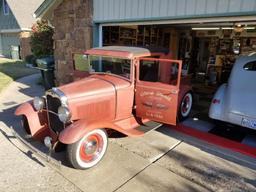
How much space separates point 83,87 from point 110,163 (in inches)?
54.5

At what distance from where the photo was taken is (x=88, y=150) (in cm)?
351

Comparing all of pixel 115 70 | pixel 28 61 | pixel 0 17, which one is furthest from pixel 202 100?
pixel 0 17

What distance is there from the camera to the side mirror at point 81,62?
16.6 ft

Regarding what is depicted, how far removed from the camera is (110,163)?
3711 mm

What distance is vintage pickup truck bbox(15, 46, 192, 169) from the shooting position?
3451mm

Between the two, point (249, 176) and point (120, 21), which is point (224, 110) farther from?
point (120, 21)

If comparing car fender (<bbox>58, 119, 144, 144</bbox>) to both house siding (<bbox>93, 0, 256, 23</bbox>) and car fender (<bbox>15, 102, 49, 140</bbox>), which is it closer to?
car fender (<bbox>15, 102, 49, 140</bbox>)

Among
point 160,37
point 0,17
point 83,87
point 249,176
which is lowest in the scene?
point 249,176

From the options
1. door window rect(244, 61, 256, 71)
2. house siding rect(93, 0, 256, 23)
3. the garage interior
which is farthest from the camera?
the garage interior

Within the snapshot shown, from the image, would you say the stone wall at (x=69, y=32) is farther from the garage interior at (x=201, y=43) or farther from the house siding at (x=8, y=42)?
the house siding at (x=8, y=42)

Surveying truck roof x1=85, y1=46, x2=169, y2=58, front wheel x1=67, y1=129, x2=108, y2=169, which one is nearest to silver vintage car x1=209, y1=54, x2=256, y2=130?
truck roof x1=85, y1=46, x2=169, y2=58

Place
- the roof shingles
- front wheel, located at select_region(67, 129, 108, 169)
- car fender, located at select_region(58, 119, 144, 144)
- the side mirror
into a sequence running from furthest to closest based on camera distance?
the roof shingles < the side mirror < front wheel, located at select_region(67, 129, 108, 169) < car fender, located at select_region(58, 119, 144, 144)

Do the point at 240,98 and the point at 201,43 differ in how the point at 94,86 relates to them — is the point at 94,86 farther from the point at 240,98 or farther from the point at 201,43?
the point at 201,43

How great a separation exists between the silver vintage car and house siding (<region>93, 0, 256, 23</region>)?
1429 millimetres
